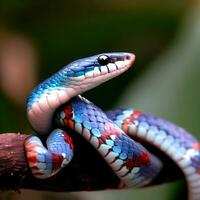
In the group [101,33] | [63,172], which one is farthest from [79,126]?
[101,33]

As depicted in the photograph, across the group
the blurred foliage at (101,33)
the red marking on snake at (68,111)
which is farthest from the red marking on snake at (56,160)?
the blurred foliage at (101,33)

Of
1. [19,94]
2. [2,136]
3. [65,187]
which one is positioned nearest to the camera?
[2,136]

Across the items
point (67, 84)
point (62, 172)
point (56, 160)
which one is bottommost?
point (62, 172)

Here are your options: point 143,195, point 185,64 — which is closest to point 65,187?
point 143,195

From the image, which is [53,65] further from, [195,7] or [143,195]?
[143,195]

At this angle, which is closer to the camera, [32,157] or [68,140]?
[32,157]

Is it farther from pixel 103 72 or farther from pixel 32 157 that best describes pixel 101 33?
pixel 32 157

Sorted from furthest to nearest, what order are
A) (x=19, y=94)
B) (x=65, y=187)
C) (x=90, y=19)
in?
1. (x=90, y=19)
2. (x=19, y=94)
3. (x=65, y=187)

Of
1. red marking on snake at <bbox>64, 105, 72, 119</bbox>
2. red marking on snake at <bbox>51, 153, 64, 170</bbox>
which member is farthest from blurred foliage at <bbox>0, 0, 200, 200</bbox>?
red marking on snake at <bbox>51, 153, 64, 170</bbox>

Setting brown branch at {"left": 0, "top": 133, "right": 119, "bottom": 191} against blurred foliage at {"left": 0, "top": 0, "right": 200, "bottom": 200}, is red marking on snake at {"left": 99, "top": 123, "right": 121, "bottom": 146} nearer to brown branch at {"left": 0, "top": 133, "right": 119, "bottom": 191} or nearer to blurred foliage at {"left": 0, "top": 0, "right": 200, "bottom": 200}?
brown branch at {"left": 0, "top": 133, "right": 119, "bottom": 191}
